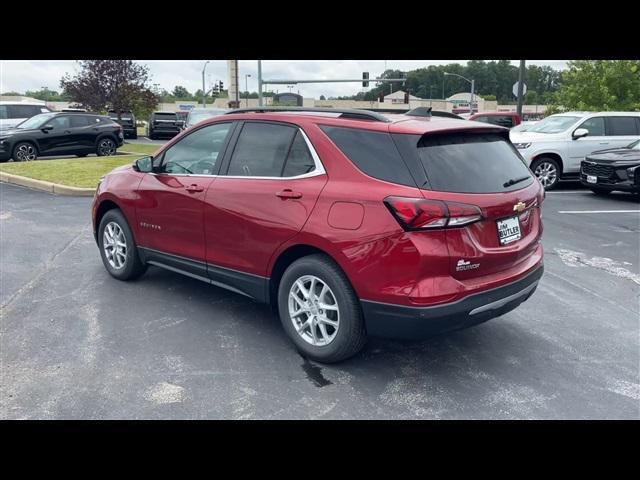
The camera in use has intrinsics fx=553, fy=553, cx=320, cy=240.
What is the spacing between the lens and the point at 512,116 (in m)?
19.8

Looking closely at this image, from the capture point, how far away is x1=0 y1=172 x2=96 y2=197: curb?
11109mm

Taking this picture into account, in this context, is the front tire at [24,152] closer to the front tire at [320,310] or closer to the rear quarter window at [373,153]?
the front tire at [320,310]

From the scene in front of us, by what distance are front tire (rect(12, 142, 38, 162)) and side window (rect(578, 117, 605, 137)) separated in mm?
15232

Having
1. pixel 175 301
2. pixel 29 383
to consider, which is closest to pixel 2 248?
pixel 175 301

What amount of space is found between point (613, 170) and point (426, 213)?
958 cm

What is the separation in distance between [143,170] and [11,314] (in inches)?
67.9

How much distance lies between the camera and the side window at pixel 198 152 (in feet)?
15.6

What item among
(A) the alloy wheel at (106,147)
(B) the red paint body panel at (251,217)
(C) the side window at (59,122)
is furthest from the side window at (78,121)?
(B) the red paint body panel at (251,217)

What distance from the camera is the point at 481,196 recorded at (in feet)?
11.7

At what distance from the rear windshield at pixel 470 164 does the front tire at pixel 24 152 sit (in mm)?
15915

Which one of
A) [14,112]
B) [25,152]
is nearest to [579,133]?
[25,152]

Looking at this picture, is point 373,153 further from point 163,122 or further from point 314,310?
point 163,122

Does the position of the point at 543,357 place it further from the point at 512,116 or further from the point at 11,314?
the point at 512,116

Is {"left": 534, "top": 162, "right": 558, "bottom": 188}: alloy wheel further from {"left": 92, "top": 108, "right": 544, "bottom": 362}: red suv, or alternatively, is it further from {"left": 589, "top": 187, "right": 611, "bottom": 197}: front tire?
{"left": 92, "top": 108, "right": 544, "bottom": 362}: red suv
